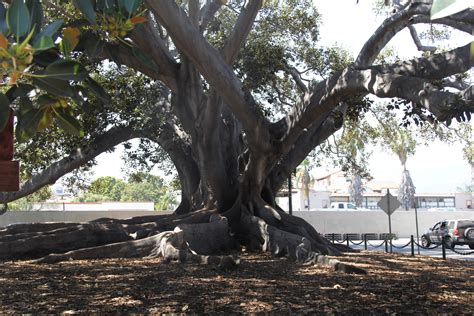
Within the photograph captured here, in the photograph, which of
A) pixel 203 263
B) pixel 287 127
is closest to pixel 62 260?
pixel 203 263

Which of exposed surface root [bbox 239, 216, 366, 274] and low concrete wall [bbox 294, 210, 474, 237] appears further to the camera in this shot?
low concrete wall [bbox 294, 210, 474, 237]

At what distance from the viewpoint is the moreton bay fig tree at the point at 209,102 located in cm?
375

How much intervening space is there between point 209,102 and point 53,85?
1033 cm

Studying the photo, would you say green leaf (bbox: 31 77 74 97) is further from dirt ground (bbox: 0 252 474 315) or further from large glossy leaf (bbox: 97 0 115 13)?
dirt ground (bbox: 0 252 474 315)

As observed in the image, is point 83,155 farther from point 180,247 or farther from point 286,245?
point 286,245

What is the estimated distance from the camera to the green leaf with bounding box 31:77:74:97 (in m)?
2.92

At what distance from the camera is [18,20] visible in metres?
2.67

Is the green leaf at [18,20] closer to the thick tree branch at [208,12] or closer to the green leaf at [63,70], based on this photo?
the green leaf at [63,70]

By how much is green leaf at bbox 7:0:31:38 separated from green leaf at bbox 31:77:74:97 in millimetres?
323

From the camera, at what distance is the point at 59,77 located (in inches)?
114

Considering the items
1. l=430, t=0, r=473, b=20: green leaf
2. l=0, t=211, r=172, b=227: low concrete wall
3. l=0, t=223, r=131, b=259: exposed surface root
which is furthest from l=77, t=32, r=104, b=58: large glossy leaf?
l=0, t=211, r=172, b=227: low concrete wall

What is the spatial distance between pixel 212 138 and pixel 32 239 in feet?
17.1

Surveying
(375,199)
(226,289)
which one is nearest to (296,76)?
(226,289)

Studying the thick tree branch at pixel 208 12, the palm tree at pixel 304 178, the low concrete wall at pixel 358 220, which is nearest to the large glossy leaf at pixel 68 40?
the thick tree branch at pixel 208 12
